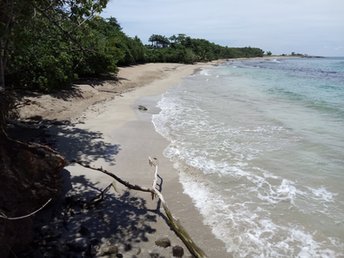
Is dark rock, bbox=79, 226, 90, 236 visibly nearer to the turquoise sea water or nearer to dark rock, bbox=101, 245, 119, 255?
dark rock, bbox=101, 245, 119, 255

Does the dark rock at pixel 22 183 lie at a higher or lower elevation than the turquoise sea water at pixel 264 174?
higher

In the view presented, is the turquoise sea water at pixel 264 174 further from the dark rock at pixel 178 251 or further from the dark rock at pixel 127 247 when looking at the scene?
the dark rock at pixel 127 247

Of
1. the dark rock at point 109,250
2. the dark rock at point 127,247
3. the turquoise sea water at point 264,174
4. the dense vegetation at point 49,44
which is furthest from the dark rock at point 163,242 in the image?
the dense vegetation at point 49,44

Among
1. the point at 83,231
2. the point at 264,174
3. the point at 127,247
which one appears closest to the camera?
the point at 127,247

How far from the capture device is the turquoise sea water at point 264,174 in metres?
6.87

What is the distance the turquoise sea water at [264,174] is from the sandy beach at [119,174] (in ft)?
1.28

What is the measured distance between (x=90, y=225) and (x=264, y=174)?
486 centimetres

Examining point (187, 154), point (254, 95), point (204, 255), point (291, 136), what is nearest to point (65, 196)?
point (204, 255)

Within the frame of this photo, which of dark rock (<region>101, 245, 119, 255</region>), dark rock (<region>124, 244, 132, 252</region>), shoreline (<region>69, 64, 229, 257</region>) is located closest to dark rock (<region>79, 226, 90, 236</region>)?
dark rock (<region>101, 245, 119, 255</region>)

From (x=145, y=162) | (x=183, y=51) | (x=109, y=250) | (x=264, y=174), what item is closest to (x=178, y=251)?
(x=109, y=250)

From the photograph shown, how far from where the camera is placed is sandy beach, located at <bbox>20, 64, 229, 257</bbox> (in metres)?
6.66

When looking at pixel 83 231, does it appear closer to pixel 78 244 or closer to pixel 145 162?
pixel 78 244

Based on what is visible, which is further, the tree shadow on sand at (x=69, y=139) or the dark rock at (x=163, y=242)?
the tree shadow on sand at (x=69, y=139)

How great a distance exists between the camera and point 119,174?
964 centimetres
